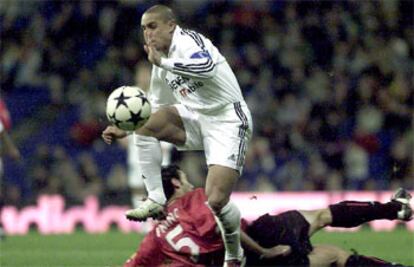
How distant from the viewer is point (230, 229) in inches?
305

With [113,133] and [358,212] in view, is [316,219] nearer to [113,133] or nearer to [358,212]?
[358,212]

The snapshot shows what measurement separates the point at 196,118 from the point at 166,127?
25cm

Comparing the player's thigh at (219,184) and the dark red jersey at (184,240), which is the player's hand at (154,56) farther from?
the dark red jersey at (184,240)

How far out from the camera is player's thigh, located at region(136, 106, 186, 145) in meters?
8.31

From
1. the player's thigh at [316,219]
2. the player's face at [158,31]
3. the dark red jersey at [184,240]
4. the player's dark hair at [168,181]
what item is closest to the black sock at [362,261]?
the player's thigh at [316,219]

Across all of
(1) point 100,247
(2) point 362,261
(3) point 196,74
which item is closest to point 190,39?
(3) point 196,74

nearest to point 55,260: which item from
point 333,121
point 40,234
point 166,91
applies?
point 166,91

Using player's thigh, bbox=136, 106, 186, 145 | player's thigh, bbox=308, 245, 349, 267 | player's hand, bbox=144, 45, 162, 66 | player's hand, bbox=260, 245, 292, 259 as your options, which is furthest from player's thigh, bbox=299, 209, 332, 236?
player's hand, bbox=144, 45, 162, 66

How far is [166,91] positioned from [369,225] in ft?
23.6

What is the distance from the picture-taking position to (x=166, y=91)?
8.63 meters

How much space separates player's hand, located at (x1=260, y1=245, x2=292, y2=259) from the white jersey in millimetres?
1156

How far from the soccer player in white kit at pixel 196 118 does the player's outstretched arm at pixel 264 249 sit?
0.06 metres

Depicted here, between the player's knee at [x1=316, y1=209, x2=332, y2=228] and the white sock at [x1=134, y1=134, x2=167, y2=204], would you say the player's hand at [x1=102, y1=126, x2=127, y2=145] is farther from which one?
the player's knee at [x1=316, y1=209, x2=332, y2=228]

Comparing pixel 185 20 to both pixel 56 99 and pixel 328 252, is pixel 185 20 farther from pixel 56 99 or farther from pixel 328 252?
pixel 328 252
